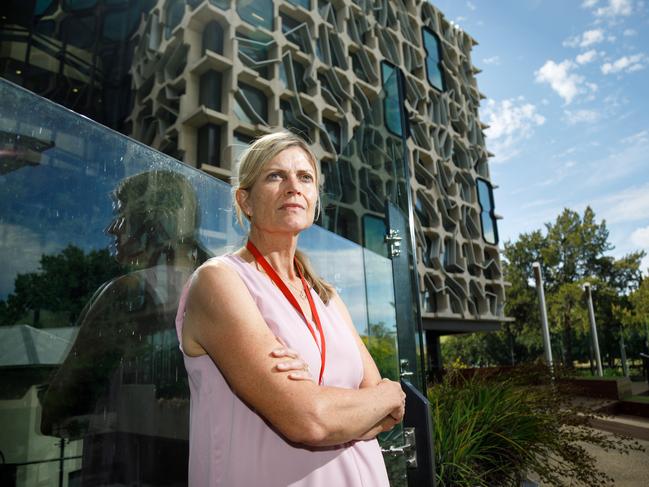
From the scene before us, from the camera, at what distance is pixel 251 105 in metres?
16.3

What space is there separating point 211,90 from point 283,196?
15560 mm

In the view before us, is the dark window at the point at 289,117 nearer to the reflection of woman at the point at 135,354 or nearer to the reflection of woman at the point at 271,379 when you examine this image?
the reflection of woman at the point at 135,354

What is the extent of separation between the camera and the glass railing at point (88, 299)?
1.36 m

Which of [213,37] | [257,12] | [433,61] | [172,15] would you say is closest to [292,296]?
[213,37]

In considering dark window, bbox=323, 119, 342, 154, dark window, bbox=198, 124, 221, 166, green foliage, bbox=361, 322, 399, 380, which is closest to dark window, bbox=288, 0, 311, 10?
dark window, bbox=323, 119, 342, 154

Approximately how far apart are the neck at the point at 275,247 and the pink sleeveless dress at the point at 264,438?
0.13m

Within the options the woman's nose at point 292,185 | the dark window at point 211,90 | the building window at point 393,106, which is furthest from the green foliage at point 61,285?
the dark window at point 211,90

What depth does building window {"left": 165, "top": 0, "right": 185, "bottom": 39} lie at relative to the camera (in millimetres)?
16438

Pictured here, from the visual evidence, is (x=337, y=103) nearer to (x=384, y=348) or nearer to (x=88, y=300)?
(x=384, y=348)

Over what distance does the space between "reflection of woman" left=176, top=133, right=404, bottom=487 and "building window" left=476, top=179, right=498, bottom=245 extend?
30578 mm

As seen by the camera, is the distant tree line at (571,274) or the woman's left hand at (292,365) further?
the distant tree line at (571,274)

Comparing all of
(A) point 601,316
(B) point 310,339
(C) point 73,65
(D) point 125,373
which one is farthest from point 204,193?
(A) point 601,316

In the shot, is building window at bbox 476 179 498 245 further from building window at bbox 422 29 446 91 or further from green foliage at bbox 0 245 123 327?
green foliage at bbox 0 245 123 327

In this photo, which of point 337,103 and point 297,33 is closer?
point 297,33
